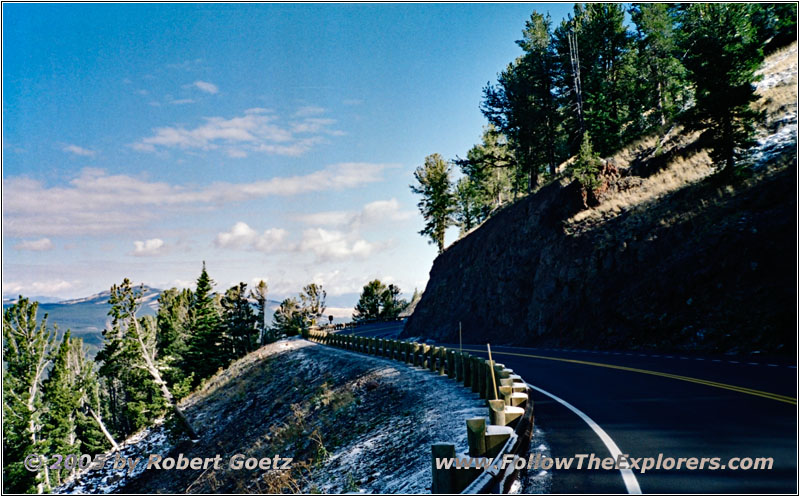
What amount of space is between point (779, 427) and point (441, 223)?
5056cm

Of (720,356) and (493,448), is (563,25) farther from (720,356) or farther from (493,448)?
(493,448)

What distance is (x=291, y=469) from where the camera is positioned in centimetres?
1342

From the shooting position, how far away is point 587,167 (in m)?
30.2

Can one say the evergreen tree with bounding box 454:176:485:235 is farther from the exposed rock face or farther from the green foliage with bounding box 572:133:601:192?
the green foliage with bounding box 572:133:601:192

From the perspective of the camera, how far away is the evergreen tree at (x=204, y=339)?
5462cm

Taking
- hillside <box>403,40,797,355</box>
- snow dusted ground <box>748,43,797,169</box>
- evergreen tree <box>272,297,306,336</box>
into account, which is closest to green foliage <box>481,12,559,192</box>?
hillside <box>403,40,797,355</box>

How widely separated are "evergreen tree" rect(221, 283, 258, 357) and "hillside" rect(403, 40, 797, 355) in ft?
109

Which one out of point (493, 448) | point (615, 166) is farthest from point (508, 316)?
point (493, 448)

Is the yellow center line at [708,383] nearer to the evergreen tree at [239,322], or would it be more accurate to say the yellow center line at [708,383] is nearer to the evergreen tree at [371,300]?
the evergreen tree at [239,322]

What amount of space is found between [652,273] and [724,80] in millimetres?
10040

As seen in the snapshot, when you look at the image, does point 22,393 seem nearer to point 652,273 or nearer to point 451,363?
point 451,363

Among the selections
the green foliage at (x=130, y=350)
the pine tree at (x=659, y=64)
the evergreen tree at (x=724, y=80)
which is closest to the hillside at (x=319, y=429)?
the green foliage at (x=130, y=350)

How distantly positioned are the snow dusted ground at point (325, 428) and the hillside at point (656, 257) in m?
10.5

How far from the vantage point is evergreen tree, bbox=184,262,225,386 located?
5462 centimetres
